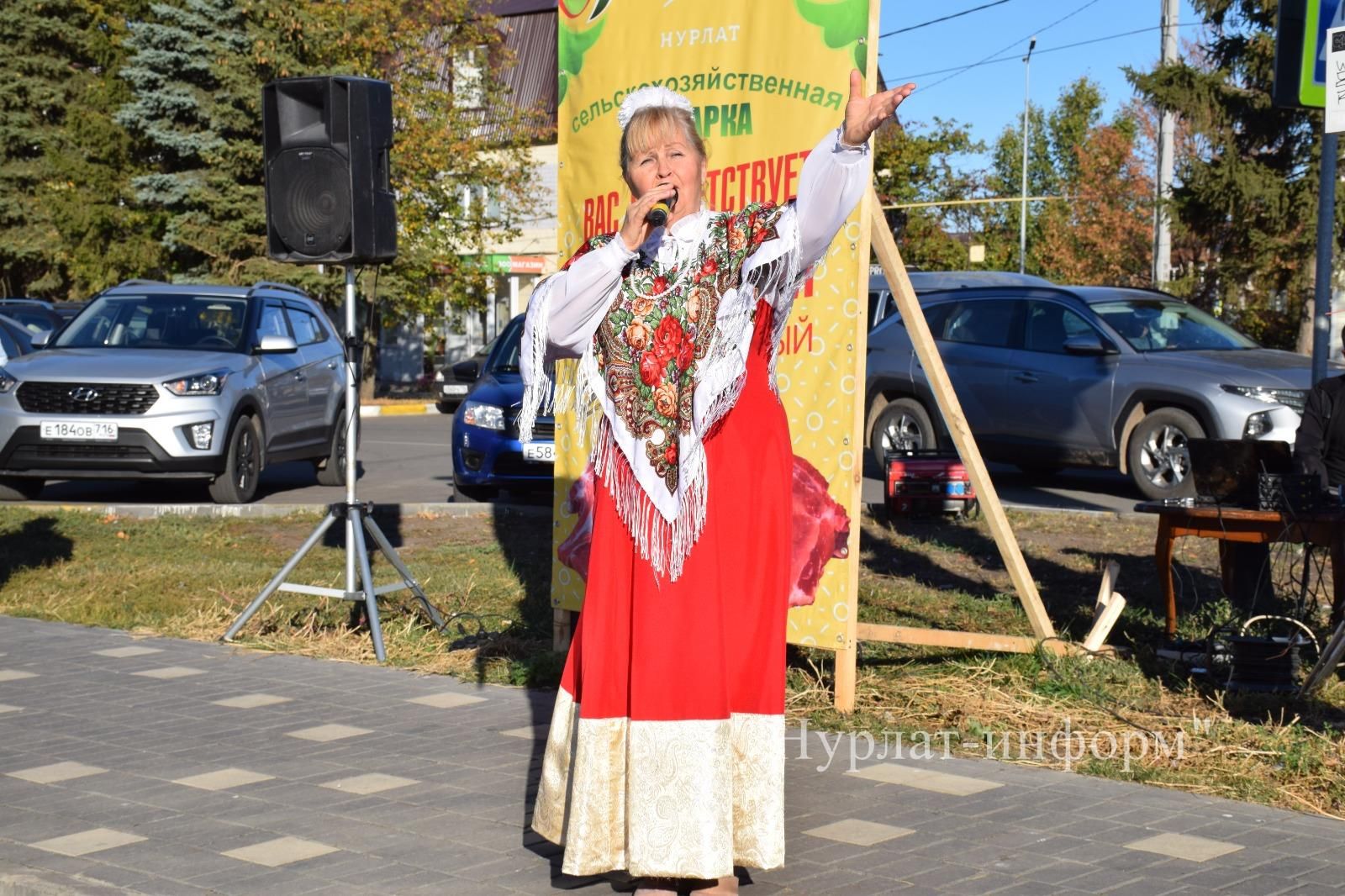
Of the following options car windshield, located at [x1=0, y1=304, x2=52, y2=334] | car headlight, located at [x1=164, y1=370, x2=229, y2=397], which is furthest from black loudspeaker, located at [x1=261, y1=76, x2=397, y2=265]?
car windshield, located at [x1=0, y1=304, x2=52, y2=334]

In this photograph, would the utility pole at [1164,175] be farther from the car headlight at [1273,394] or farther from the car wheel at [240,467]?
the car wheel at [240,467]

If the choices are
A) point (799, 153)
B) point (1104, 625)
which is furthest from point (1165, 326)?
point (799, 153)

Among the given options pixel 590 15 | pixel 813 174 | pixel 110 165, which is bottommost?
pixel 813 174

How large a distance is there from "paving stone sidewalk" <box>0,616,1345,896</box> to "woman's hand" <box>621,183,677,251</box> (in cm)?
180

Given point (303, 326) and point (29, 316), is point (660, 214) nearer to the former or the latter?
point (303, 326)

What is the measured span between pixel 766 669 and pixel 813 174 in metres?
1.28

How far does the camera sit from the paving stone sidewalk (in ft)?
14.7

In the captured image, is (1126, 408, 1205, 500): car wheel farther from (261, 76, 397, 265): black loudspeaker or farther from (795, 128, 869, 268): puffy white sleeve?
(795, 128, 869, 268): puffy white sleeve

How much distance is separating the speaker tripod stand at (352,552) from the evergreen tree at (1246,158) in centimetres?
2244

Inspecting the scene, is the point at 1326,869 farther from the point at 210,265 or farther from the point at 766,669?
the point at 210,265

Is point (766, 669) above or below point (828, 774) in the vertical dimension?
above

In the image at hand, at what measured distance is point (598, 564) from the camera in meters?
4.22

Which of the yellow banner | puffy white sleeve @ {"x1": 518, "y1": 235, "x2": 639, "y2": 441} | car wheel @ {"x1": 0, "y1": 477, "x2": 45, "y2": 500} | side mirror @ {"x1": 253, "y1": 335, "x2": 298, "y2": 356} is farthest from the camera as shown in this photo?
car wheel @ {"x1": 0, "y1": 477, "x2": 45, "y2": 500}

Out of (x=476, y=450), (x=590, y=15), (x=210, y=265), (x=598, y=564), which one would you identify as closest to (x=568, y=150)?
(x=590, y=15)
